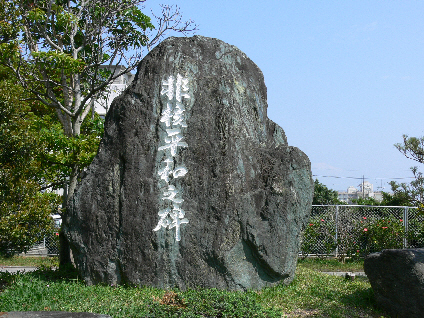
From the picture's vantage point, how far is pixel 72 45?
390 inches

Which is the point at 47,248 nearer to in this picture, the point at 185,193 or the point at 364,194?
the point at 185,193

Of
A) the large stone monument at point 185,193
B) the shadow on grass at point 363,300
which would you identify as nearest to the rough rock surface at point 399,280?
the shadow on grass at point 363,300

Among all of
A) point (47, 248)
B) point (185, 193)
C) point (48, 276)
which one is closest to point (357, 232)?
point (185, 193)

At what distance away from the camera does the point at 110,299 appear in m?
5.70

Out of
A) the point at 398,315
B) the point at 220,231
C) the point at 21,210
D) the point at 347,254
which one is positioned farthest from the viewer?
the point at 347,254

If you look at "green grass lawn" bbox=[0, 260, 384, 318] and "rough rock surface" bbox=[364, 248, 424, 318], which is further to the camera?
"rough rock surface" bbox=[364, 248, 424, 318]

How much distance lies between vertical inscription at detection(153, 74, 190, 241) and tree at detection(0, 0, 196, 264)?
2.75 metres

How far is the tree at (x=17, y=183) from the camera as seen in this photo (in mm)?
6682

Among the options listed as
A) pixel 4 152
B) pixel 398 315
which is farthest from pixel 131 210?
pixel 398 315

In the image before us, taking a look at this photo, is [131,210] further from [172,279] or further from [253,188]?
[253,188]

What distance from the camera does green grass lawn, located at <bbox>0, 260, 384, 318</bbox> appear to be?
5218 mm

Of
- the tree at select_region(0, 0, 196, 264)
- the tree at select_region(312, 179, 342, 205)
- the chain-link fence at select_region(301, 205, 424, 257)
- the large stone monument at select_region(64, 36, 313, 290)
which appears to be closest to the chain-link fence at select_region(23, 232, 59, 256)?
the tree at select_region(0, 0, 196, 264)

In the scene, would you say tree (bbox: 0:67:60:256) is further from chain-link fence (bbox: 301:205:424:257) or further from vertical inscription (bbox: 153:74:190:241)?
chain-link fence (bbox: 301:205:424:257)

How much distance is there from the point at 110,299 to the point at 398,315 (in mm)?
3791
